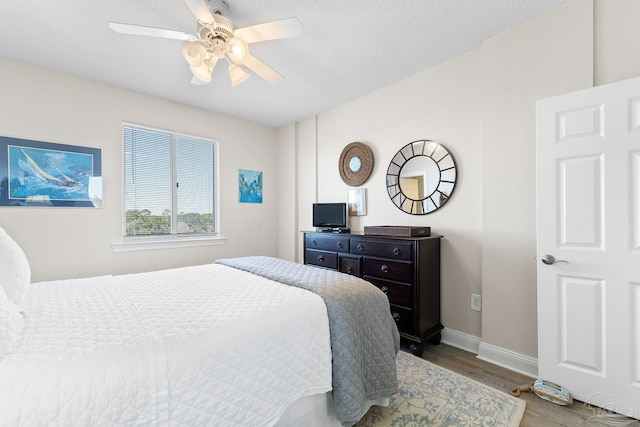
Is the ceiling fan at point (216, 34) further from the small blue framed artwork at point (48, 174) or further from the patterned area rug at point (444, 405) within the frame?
the patterned area rug at point (444, 405)

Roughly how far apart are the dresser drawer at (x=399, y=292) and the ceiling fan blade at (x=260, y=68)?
1927mm

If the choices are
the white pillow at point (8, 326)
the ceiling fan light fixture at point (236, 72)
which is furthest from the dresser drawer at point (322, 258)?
the white pillow at point (8, 326)

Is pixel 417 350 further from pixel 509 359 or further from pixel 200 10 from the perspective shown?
pixel 200 10

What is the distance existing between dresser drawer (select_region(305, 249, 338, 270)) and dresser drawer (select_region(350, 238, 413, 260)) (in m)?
0.28

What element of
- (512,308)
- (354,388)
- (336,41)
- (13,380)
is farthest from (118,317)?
(512,308)

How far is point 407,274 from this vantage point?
94.3 inches

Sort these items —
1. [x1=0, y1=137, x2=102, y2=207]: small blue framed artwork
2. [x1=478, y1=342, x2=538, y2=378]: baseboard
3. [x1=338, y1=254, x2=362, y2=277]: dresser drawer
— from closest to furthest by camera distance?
[x1=478, y1=342, x2=538, y2=378]: baseboard → [x1=0, y1=137, x2=102, y2=207]: small blue framed artwork → [x1=338, y1=254, x2=362, y2=277]: dresser drawer

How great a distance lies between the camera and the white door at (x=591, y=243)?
1.60 m

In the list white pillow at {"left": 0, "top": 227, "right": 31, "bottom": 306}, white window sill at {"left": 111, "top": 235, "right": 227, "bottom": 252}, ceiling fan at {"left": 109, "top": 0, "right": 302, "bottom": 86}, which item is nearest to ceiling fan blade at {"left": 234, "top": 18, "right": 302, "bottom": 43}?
ceiling fan at {"left": 109, "top": 0, "right": 302, "bottom": 86}

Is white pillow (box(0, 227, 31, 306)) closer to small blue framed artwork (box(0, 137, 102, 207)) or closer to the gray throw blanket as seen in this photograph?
the gray throw blanket

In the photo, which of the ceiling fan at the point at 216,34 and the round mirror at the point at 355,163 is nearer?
the ceiling fan at the point at 216,34

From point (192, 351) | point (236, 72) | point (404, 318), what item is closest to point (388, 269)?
point (404, 318)

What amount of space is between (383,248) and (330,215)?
108 centimetres

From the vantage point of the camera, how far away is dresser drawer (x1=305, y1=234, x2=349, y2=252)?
2.93 metres
